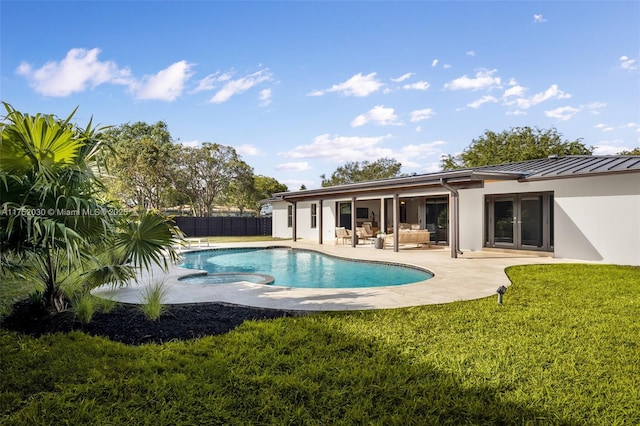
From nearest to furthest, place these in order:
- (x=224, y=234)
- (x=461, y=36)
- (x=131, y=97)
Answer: (x=461, y=36), (x=131, y=97), (x=224, y=234)

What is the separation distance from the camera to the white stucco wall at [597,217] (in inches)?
417

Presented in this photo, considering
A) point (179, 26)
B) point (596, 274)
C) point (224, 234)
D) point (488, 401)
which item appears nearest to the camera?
point (488, 401)

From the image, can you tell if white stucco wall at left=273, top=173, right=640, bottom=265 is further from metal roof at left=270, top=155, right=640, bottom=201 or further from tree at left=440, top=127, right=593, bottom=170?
tree at left=440, top=127, right=593, bottom=170

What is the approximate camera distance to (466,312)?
5367 millimetres

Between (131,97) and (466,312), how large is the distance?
76.8 feet

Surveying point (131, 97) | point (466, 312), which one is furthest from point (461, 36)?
point (131, 97)

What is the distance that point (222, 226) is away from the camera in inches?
1104

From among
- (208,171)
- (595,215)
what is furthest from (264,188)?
(595,215)

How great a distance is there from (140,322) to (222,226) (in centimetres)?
2370

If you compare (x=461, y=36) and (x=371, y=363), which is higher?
(x=461, y=36)

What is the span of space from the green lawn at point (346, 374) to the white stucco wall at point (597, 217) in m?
7.49

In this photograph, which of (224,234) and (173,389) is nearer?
(173,389)

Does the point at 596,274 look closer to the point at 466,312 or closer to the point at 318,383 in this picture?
the point at 466,312

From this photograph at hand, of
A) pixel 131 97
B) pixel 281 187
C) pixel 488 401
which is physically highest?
pixel 131 97
